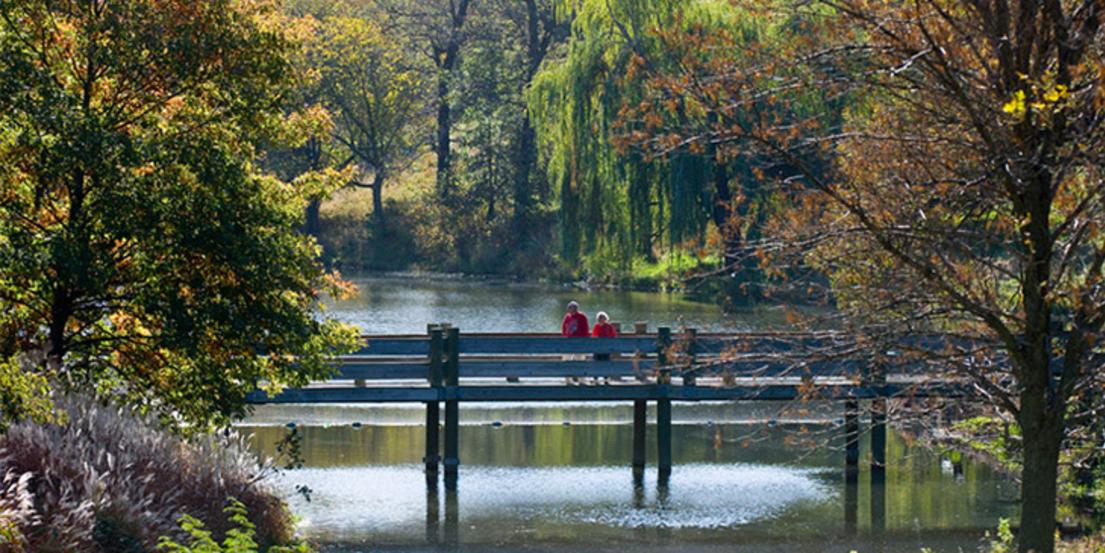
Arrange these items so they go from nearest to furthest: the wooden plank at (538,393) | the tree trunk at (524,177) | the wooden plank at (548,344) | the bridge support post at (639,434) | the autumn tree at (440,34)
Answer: the wooden plank at (538,393) → the wooden plank at (548,344) → the bridge support post at (639,434) → the tree trunk at (524,177) → the autumn tree at (440,34)

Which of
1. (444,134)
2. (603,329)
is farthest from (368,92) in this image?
(603,329)

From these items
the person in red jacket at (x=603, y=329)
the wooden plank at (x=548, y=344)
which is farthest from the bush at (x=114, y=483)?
the person in red jacket at (x=603, y=329)

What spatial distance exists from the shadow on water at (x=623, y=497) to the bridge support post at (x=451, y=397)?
0.27 meters

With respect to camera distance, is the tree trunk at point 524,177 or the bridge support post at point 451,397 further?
the tree trunk at point 524,177

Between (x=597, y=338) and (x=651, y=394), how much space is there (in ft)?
3.30

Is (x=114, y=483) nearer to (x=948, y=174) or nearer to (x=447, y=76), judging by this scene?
(x=948, y=174)

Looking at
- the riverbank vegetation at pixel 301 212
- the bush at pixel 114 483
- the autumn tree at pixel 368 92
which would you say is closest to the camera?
the riverbank vegetation at pixel 301 212

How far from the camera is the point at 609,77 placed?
3591cm

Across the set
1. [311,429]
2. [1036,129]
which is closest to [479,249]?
[311,429]

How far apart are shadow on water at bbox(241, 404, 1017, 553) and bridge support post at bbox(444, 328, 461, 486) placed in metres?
0.27

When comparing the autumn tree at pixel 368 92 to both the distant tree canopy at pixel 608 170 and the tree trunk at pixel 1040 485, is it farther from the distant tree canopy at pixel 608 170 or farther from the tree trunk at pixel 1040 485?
the tree trunk at pixel 1040 485

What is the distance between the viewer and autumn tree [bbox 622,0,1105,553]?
9.52m

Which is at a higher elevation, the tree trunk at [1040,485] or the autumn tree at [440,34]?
the autumn tree at [440,34]

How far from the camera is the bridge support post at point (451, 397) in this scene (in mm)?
18672
